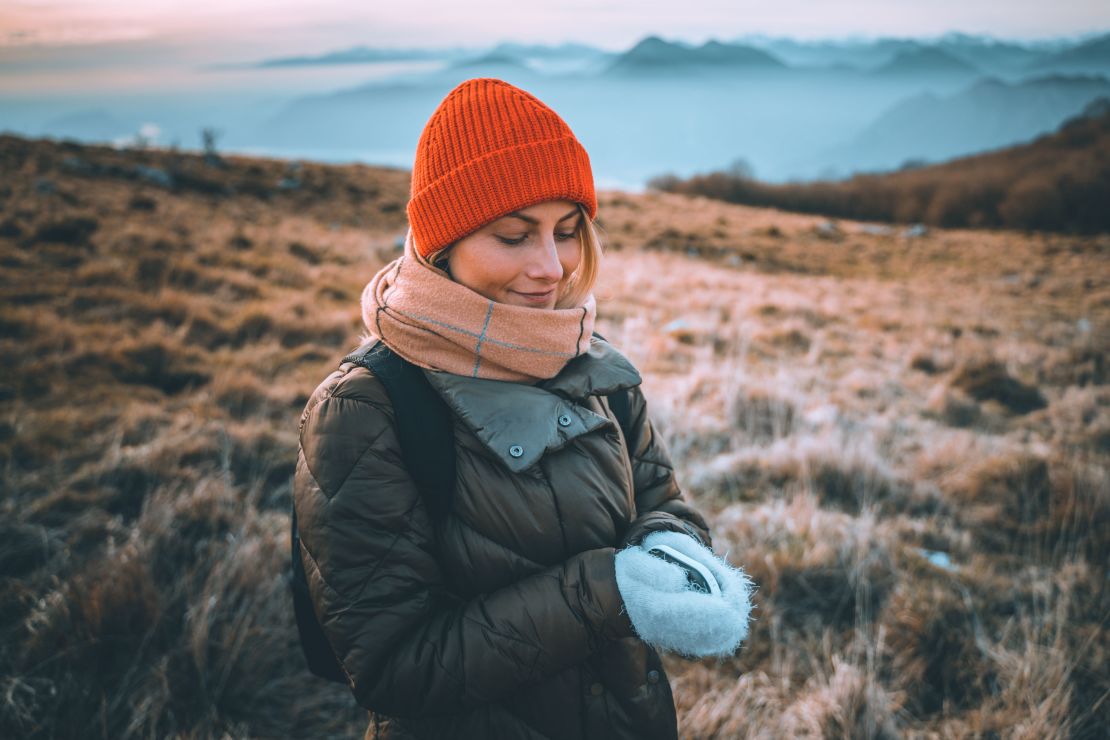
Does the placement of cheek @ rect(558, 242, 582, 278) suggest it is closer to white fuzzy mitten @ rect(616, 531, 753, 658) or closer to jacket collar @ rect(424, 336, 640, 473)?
jacket collar @ rect(424, 336, 640, 473)

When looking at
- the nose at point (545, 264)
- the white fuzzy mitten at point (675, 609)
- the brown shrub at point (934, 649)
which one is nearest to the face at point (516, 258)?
the nose at point (545, 264)

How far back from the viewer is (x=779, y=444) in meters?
4.26

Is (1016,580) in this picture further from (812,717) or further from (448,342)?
(448,342)

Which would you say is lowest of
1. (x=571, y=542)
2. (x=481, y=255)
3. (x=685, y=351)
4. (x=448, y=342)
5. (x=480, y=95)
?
(x=685, y=351)

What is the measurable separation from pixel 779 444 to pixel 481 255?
353 cm

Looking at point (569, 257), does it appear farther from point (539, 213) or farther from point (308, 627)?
point (308, 627)

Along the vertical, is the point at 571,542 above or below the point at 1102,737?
above

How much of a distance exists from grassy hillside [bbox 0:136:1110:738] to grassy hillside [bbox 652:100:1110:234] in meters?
31.1

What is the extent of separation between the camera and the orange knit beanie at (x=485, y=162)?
1.37 meters

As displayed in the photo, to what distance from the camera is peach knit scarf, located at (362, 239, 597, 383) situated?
1.32 meters

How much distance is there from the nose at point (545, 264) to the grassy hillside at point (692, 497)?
1045mm

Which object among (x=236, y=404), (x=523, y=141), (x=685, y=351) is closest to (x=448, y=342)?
(x=523, y=141)

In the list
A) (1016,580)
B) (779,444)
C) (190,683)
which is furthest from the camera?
(779,444)

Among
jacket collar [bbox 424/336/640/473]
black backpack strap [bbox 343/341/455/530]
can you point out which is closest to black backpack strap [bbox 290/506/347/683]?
black backpack strap [bbox 343/341/455/530]
